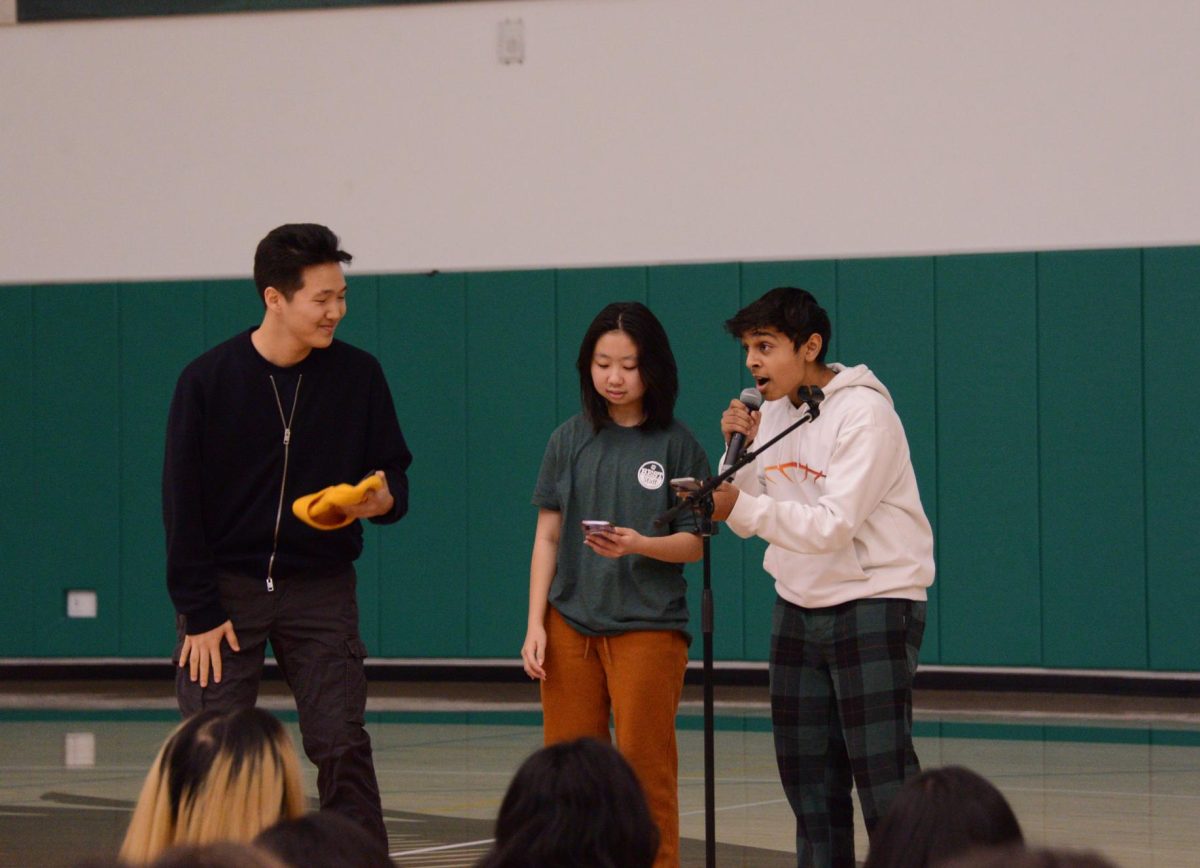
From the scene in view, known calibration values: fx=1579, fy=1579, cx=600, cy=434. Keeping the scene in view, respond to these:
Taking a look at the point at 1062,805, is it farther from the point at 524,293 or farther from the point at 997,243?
the point at 524,293

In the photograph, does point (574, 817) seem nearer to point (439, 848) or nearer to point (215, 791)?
point (215, 791)

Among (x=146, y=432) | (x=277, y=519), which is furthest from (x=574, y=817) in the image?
(x=146, y=432)

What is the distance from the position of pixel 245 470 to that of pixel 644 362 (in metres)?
1.00

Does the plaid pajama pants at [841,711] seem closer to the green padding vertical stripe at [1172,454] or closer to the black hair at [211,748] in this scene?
the black hair at [211,748]

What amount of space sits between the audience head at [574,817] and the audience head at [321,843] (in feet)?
0.54

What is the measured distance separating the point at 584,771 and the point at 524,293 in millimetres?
7363

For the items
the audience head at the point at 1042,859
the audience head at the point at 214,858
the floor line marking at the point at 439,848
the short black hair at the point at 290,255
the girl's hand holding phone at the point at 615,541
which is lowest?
the floor line marking at the point at 439,848

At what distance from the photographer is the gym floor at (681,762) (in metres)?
5.27

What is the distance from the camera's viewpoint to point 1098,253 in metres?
8.54

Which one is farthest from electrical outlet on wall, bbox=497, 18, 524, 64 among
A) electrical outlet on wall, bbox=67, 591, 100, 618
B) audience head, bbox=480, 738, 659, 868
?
audience head, bbox=480, 738, 659, 868

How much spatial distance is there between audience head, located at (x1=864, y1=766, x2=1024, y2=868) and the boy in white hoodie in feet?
4.91

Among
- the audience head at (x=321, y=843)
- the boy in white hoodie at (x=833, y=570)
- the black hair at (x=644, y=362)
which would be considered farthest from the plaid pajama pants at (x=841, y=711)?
the audience head at (x=321, y=843)

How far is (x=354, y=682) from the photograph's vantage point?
379 centimetres

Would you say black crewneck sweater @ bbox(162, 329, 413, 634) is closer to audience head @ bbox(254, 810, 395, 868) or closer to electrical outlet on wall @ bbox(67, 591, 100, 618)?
audience head @ bbox(254, 810, 395, 868)
